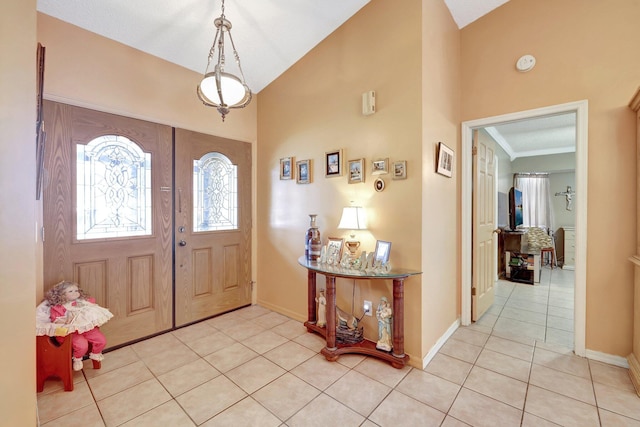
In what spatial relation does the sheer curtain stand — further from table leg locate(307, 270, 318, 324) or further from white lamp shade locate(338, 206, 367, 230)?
table leg locate(307, 270, 318, 324)

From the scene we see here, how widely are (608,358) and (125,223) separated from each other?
4.28m

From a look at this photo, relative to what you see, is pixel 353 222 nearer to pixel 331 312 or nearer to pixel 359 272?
pixel 359 272

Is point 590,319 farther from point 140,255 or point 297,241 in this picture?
point 140,255

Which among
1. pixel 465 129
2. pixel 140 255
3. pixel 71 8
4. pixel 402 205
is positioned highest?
pixel 71 8

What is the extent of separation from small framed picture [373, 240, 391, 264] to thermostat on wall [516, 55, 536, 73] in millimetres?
2087

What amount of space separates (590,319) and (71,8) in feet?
16.0

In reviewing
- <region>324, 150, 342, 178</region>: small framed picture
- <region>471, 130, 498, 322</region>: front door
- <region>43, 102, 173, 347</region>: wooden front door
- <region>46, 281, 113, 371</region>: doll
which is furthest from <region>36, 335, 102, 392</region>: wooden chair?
<region>471, 130, 498, 322</region>: front door

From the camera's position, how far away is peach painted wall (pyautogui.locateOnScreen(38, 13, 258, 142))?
2.19 meters

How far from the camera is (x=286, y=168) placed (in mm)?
3205

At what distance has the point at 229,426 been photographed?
1.61 meters

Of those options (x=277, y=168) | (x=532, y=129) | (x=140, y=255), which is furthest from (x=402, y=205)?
(x=532, y=129)

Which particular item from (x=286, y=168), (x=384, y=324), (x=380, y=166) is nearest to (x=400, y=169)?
(x=380, y=166)

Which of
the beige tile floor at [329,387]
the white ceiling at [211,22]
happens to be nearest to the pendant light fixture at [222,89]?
the white ceiling at [211,22]

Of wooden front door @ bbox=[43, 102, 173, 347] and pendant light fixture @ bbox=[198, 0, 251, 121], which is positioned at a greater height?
pendant light fixture @ bbox=[198, 0, 251, 121]
